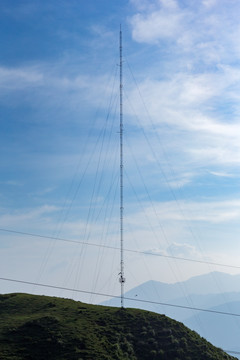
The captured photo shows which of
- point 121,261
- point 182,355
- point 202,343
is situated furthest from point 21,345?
point 202,343

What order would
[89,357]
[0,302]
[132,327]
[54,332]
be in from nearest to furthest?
[89,357] < [54,332] < [132,327] < [0,302]

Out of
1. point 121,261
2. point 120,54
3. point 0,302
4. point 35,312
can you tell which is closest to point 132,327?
point 121,261

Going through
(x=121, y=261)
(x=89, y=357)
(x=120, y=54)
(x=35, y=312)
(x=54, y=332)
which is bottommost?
(x=89, y=357)

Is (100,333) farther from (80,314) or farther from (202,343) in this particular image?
(202,343)

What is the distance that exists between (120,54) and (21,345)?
5394 centimetres

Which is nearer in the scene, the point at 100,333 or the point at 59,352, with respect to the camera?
the point at 59,352

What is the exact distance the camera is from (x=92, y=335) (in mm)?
65500

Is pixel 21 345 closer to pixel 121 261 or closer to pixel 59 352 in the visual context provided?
pixel 59 352

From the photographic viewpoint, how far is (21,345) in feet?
200

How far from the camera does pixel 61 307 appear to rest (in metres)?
78.0

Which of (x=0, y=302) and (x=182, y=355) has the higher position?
(x=0, y=302)

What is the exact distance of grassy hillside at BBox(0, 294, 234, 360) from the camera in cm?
6034

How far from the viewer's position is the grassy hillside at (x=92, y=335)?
60.3 metres

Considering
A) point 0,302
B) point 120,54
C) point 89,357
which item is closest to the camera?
point 89,357
